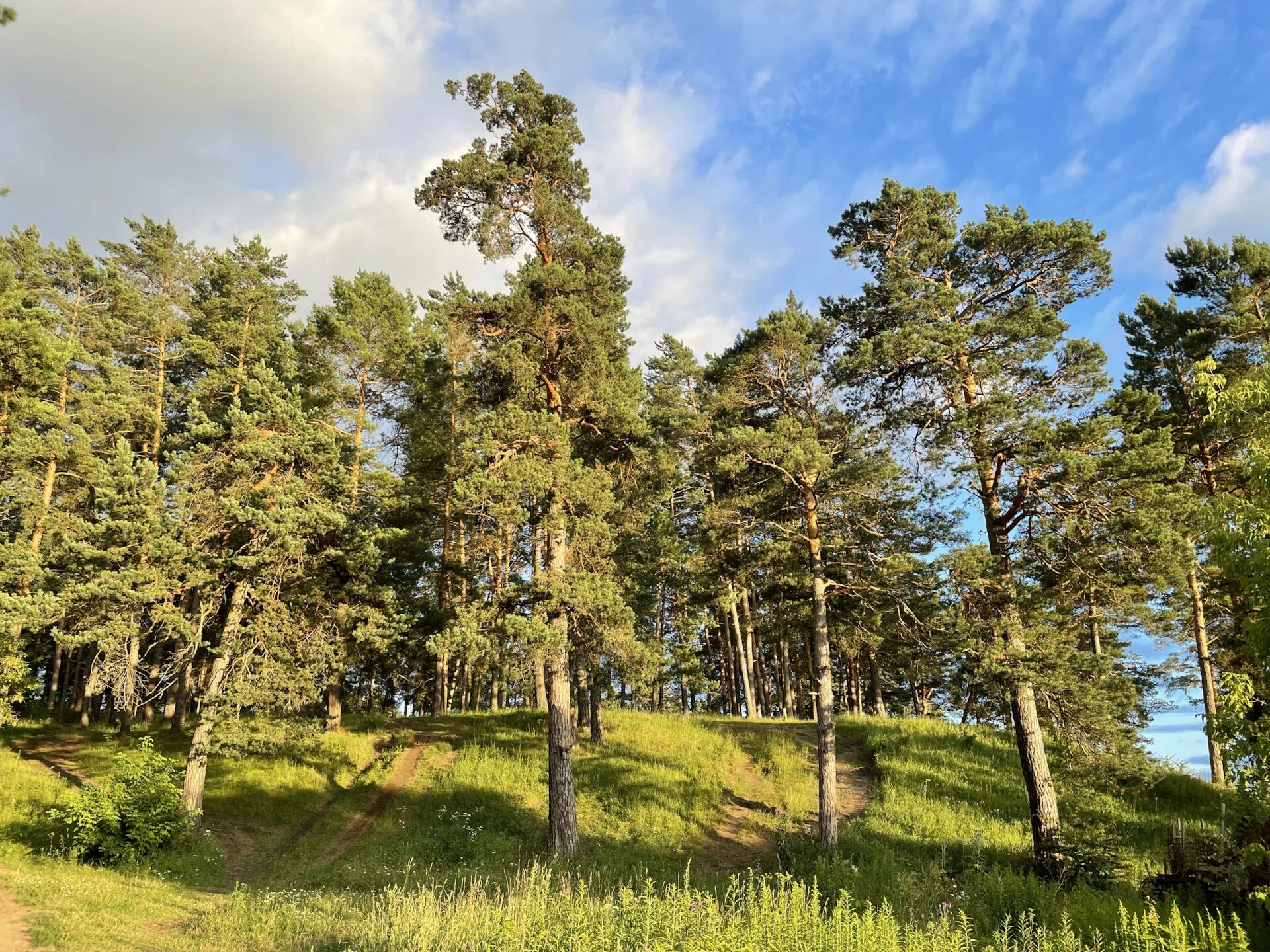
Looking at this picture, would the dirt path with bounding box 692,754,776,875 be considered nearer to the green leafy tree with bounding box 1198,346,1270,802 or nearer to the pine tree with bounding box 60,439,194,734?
the green leafy tree with bounding box 1198,346,1270,802

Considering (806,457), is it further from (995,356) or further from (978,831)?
(978,831)

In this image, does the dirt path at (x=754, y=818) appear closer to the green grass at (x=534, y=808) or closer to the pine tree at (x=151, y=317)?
the green grass at (x=534, y=808)

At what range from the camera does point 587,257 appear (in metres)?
17.5

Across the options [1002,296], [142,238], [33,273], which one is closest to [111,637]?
[33,273]

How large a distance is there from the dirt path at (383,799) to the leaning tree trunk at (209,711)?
11.1ft

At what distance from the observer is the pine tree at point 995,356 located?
13.2 m

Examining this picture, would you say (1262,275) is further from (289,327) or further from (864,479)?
(289,327)

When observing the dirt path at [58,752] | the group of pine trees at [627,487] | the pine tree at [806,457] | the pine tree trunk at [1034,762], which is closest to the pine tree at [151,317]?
the group of pine trees at [627,487]

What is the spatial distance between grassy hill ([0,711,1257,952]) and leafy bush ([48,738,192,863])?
50 cm

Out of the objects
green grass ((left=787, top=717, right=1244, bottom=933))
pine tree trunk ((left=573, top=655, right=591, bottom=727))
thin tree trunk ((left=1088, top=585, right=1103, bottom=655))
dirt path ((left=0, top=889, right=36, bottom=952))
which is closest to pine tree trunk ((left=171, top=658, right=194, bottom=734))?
pine tree trunk ((left=573, top=655, right=591, bottom=727))

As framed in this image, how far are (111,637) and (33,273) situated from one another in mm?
16993

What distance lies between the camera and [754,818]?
59.2ft

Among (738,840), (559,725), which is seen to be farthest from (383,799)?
(738,840)

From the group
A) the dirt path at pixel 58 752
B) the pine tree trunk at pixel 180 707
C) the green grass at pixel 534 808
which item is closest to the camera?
the green grass at pixel 534 808
